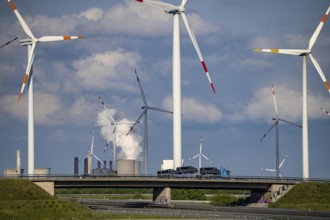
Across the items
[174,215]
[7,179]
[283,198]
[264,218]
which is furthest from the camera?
[283,198]

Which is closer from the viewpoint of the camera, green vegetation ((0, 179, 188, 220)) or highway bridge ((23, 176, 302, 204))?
green vegetation ((0, 179, 188, 220))

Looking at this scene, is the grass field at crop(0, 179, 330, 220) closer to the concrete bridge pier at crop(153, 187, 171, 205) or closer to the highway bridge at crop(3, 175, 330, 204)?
the highway bridge at crop(3, 175, 330, 204)

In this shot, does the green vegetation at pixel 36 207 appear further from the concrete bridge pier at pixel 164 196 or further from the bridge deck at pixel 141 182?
the concrete bridge pier at pixel 164 196

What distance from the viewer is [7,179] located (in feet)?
600

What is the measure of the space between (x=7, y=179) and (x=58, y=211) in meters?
30.6

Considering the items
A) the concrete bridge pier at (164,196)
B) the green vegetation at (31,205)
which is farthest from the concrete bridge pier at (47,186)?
the concrete bridge pier at (164,196)

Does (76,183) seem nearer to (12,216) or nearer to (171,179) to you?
(171,179)

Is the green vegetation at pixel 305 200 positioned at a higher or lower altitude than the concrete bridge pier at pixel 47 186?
lower

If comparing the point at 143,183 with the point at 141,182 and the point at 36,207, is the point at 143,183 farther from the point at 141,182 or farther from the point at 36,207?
the point at 36,207

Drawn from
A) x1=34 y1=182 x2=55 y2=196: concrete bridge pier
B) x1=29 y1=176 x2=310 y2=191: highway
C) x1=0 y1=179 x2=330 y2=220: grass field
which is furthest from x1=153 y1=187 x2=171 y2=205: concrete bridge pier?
x1=34 y1=182 x2=55 y2=196: concrete bridge pier

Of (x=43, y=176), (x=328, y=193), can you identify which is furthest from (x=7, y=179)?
(x=328, y=193)

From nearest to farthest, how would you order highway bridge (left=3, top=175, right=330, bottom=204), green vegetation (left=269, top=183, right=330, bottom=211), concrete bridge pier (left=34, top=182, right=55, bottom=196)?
concrete bridge pier (left=34, top=182, right=55, bottom=196) → green vegetation (left=269, top=183, right=330, bottom=211) → highway bridge (left=3, top=175, right=330, bottom=204)

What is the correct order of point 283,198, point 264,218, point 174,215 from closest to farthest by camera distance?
point 264,218 < point 174,215 < point 283,198

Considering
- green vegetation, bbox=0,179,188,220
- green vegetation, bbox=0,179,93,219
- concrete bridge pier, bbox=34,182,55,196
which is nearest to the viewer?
green vegetation, bbox=0,179,188,220
